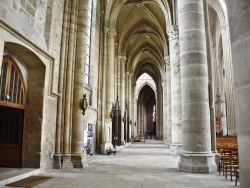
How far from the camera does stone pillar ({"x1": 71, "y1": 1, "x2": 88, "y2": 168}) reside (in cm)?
896

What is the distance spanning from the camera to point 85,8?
10125 mm

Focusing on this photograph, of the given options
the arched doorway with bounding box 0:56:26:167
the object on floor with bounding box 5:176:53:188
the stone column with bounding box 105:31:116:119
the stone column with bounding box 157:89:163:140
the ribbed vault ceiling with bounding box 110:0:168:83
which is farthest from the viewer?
the stone column with bounding box 157:89:163:140

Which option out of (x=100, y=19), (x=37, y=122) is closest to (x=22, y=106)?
(x=37, y=122)

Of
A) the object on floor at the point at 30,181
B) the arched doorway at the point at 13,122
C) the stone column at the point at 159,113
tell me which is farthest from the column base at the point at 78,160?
the stone column at the point at 159,113

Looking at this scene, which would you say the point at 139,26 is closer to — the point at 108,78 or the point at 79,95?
the point at 108,78

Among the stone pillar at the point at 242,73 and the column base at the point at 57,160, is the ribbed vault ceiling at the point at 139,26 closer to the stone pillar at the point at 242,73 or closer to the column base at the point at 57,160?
the column base at the point at 57,160

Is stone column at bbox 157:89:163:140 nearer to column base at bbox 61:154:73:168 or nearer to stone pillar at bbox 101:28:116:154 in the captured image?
stone pillar at bbox 101:28:116:154

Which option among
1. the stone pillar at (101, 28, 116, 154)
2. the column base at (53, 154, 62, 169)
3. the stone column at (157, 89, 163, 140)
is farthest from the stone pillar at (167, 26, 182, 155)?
the stone column at (157, 89, 163, 140)

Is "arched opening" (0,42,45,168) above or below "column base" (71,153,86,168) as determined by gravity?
above

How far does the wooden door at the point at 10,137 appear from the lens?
24.6 feet

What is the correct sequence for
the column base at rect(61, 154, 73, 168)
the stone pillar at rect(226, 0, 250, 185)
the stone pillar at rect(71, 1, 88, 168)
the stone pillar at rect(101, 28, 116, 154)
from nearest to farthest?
the stone pillar at rect(226, 0, 250, 185), the column base at rect(61, 154, 73, 168), the stone pillar at rect(71, 1, 88, 168), the stone pillar at rect(101, 28, 116, 154)

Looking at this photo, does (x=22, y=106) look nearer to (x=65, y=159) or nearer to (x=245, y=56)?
(x=65, y=159)

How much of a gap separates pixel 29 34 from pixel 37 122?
2.88m

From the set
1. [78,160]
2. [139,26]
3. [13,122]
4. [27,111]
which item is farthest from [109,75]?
[139,26]
